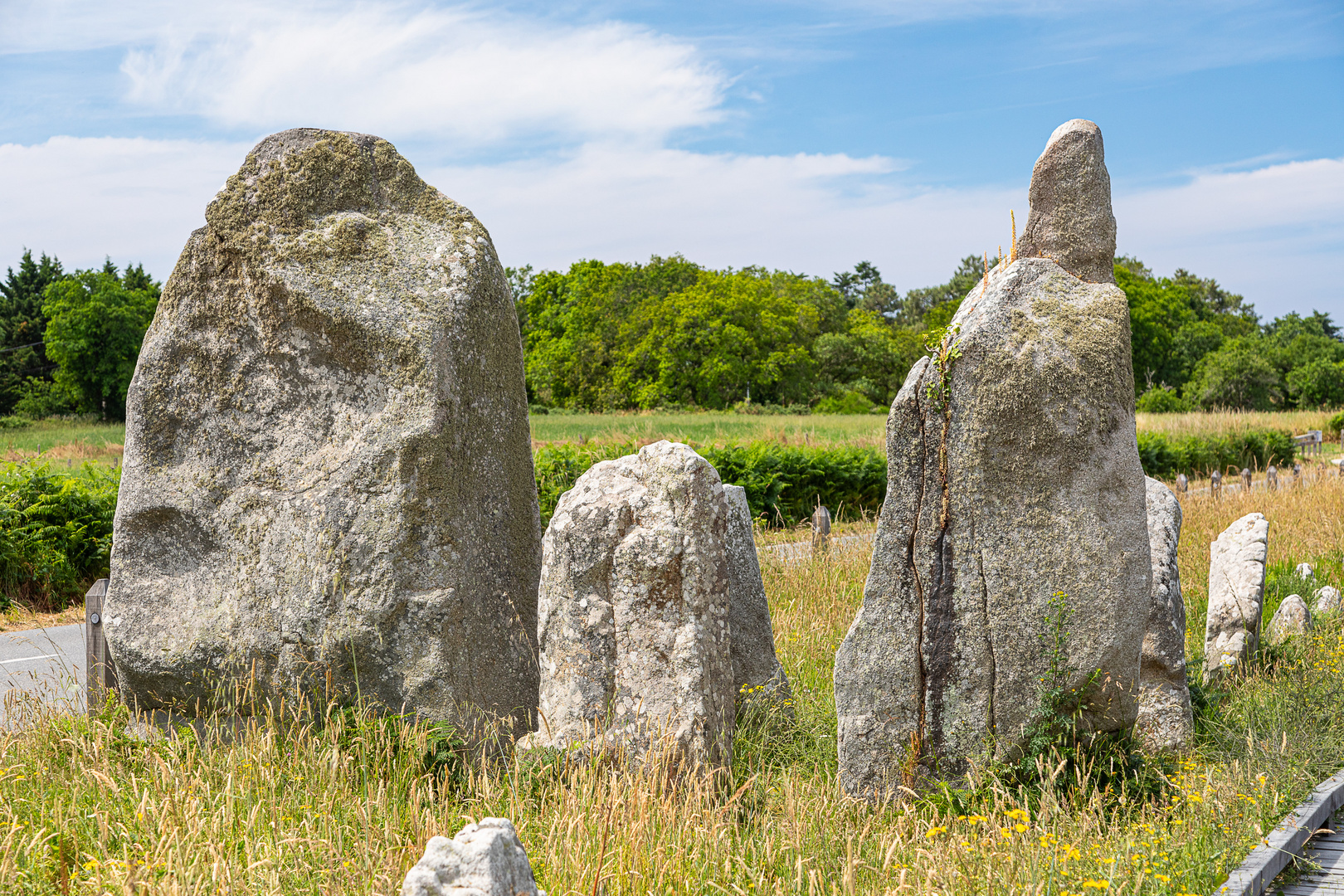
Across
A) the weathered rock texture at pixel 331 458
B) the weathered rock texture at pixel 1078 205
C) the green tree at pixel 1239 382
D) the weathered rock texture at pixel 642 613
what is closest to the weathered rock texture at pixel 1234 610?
the weathered rock texture at pixel 1078 205

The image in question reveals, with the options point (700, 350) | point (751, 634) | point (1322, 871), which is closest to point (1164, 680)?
point (1322, 871)

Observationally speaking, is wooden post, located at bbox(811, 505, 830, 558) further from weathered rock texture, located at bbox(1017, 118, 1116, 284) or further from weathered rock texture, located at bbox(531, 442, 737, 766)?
weathered rock texture, located at bbox(531, 442, 737, 766)

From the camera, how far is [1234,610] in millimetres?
6695

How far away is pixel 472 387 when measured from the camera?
510 cm

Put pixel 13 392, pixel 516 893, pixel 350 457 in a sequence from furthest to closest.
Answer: pixel 13 392 < pixel 350 457 < pixel 516 893

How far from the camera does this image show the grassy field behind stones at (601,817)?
335cm

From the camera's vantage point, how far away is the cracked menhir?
171 inches

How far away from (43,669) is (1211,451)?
27.3 metres

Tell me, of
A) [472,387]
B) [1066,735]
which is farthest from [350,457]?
[1066,735]

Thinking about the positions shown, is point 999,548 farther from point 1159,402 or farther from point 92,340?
point 92,340

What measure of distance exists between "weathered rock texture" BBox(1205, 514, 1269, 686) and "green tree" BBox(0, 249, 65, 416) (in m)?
54.3

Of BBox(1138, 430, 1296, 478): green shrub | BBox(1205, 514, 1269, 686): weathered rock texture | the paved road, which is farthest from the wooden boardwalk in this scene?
BBox(1138, 430, 1296, 478): green shrub

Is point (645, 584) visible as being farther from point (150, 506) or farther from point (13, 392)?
point (13, 392)

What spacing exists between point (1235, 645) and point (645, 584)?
4.71 m
